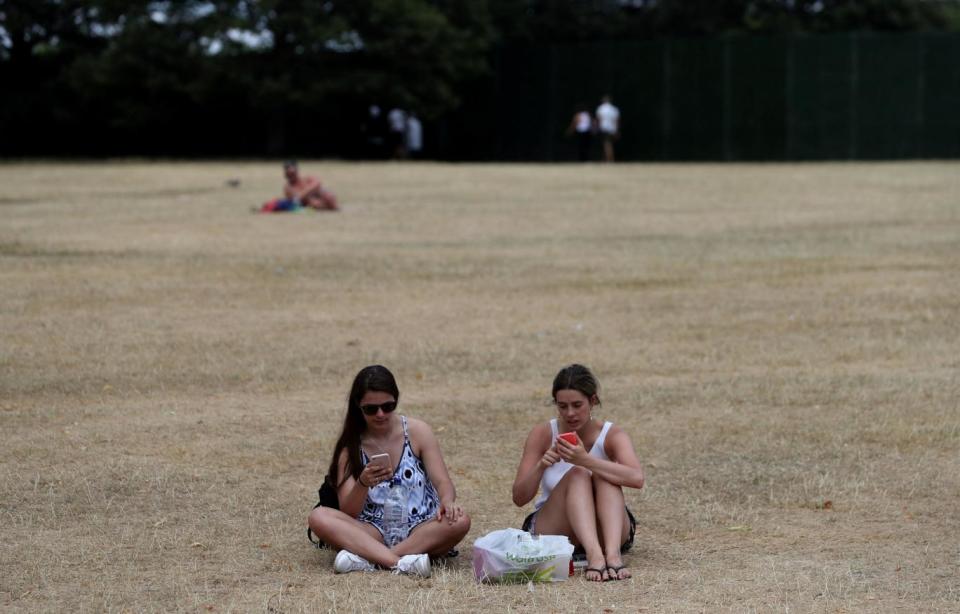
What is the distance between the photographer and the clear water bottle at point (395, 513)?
Answer: 6672mm

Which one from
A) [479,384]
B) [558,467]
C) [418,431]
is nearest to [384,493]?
[418,431]

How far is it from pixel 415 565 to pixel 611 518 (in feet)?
2.86

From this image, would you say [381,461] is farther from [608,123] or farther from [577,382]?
[608,123]

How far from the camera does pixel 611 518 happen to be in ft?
21.4

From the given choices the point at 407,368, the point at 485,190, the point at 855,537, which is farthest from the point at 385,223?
the point at 855,537

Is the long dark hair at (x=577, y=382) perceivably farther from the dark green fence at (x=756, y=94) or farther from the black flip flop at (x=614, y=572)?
the dark green fence at (x=756, y=94)

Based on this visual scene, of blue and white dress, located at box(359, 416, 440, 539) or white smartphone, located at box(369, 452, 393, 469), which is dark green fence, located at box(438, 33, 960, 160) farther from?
white smartphone, located at box(369, 452, 393, 469)

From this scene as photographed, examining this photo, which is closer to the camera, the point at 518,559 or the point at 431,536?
the point at 518,559

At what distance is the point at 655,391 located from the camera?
413 inches

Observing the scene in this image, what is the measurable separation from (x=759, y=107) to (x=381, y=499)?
1094 inches

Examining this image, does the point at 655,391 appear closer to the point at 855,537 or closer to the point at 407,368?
the point at 407,368

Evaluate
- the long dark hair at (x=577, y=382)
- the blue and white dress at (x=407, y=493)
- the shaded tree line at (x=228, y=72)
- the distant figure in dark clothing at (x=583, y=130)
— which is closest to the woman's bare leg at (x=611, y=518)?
the long dark hair at (x=577, y=382)

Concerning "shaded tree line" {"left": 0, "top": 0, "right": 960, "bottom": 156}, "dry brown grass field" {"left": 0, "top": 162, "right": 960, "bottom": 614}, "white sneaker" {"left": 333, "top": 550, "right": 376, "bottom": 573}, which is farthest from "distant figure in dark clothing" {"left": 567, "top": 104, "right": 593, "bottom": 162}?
"white sneaker" {"left": 333, "top": 550, "right": 376, "bottom": 573}

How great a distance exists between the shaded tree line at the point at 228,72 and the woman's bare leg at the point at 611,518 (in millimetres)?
27931
